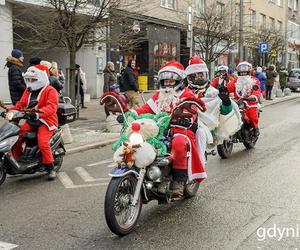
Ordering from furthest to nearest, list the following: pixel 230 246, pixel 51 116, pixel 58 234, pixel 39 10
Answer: pixel 39 10
pixel 51 116
pixel 58 234
pixel 230 246

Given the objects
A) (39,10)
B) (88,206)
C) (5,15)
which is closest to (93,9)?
(39,10)

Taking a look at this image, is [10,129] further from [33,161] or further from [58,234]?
[58,234]

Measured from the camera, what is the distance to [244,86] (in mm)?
9500

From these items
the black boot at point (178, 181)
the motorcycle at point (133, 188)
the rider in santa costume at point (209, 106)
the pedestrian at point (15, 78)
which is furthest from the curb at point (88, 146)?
the motorcycle at point (133, 188)

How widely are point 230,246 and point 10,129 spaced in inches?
143

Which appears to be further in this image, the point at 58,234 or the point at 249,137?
the point at 249,137

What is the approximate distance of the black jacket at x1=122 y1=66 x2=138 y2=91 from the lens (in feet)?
43.7

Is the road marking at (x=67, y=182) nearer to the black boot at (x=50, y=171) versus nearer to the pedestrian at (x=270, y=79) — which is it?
the black boot at (x=50, y=171)

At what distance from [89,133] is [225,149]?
13.4 feet

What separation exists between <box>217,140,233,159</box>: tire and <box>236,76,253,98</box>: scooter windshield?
1.19 metres

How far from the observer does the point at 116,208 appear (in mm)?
4582

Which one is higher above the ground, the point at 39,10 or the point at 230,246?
the point at 39,10

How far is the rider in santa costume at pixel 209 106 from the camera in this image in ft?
20.9

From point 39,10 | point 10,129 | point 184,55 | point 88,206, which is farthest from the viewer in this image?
point 184,55
